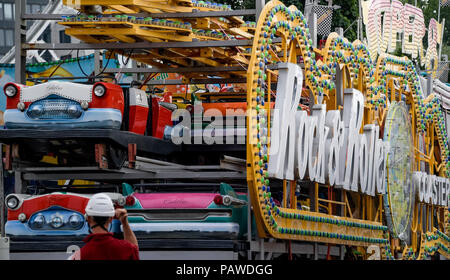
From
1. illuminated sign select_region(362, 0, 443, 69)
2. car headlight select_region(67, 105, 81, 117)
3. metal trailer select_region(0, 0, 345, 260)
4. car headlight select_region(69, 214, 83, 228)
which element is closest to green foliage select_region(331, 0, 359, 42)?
illuminated sign select_region(362, 0, 443, 69)

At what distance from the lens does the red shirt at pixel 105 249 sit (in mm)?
7250

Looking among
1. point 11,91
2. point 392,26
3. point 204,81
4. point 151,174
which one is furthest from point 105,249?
point 392,26

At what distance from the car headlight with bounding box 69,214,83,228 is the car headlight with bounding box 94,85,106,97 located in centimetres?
138

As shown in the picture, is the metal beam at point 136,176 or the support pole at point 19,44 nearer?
the metal beam at point 136,176

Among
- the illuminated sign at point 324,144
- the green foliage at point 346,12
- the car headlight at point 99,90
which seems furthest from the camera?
the green foliage at point 346,12

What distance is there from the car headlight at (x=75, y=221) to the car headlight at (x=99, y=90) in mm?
1379

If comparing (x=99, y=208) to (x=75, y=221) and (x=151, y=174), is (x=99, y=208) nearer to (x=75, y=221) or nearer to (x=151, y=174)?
(x=75, y=221)

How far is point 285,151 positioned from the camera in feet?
39.0

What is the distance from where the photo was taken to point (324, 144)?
13305 mm

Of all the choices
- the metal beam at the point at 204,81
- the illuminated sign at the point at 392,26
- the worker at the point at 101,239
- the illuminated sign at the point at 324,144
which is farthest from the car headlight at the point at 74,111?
the illuminated sign at the point at 392,26

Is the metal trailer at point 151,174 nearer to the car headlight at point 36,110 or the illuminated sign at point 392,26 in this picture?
the car headlight at point 36,110
